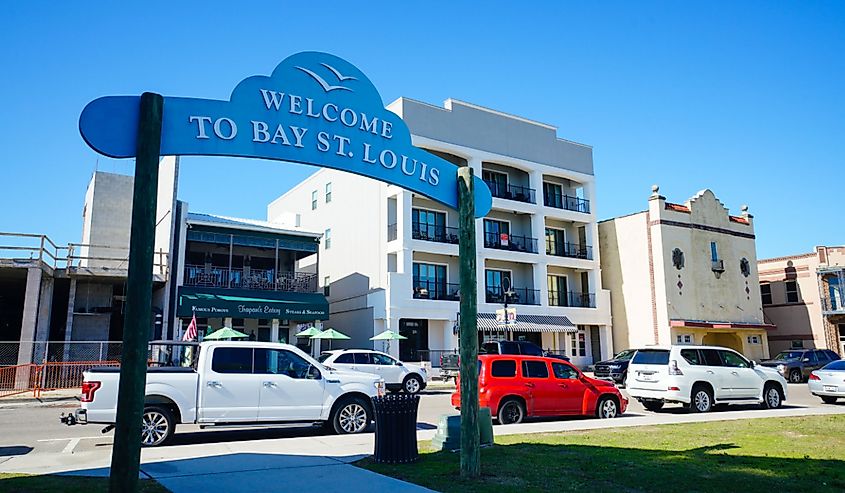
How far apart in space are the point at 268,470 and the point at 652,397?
12520 mm

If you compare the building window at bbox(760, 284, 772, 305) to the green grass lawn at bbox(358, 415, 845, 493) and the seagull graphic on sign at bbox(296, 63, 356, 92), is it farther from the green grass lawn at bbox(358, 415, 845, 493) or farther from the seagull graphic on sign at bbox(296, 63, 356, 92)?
the seagull graphic on sign at bbox(296, 63, 356, 92)

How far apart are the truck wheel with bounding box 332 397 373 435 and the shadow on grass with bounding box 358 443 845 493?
3388 mm

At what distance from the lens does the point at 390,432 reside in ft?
31.6

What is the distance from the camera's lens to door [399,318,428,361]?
3606 centimetres

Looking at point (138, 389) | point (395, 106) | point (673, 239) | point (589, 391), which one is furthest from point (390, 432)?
point (673, 239)

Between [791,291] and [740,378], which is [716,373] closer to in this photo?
[740,378]

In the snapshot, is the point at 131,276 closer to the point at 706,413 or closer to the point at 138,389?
the point at 138,389

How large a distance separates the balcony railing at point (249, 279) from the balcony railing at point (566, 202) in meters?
17.6

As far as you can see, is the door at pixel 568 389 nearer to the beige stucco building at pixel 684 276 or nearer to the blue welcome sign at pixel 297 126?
the blue welcome sign at pixel 297 126

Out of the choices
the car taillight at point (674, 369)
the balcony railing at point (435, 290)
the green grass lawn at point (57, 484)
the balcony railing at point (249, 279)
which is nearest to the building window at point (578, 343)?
the balcony railing at point (435, 290)

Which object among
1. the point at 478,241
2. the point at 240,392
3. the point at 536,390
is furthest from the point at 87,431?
the point at 478,241

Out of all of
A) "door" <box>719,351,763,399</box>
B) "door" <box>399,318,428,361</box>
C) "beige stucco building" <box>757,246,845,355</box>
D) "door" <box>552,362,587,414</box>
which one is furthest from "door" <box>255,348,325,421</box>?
"beige stucco building" <box>757,246,845,355</box>

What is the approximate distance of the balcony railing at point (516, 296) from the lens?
39.6 metres

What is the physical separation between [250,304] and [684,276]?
1100 inches
